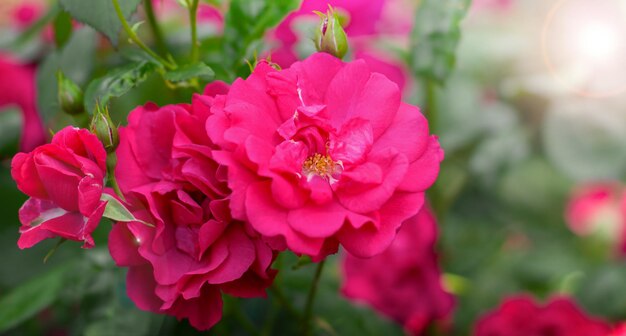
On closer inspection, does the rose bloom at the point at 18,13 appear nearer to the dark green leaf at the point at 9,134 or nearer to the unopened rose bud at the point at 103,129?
the dark green leaf at the point at 9,134

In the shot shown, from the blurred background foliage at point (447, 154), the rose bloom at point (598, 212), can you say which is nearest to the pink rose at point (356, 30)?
the blurred background foliage at point (447, 154)

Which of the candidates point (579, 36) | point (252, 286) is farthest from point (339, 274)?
point (252, 286)

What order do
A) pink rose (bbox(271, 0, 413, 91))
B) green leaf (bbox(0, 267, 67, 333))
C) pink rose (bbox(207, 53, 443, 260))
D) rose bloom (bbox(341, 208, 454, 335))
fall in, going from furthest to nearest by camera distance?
rose bloom (bbox(341, 208, 454, 335)), pink rose (bbox(271, 0, 413, 91)), green leaf (bbox(0, 267, 67, 333)), pink rose (bbox(207, 53, 443, 260))

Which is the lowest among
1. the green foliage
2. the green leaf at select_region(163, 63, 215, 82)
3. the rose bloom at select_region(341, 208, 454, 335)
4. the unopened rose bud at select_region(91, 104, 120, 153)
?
the rose bloom at select_region(341, 208, 454, 335)

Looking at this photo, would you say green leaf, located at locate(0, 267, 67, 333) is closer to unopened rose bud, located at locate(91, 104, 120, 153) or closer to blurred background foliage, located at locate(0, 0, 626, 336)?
blurred background foliage, located at locate(0, 0, 626, 336)

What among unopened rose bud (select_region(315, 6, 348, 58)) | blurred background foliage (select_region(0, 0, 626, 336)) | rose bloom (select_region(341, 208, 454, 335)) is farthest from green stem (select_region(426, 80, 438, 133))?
unopened rose bud (select_region(315, 6, 348, 58))

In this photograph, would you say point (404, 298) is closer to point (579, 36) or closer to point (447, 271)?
point (447, 271)

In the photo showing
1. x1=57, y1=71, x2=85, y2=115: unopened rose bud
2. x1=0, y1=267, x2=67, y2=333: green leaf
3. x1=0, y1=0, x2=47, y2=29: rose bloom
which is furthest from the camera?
x1=0, y1=0, x2=47, y2=29: rose bloom
